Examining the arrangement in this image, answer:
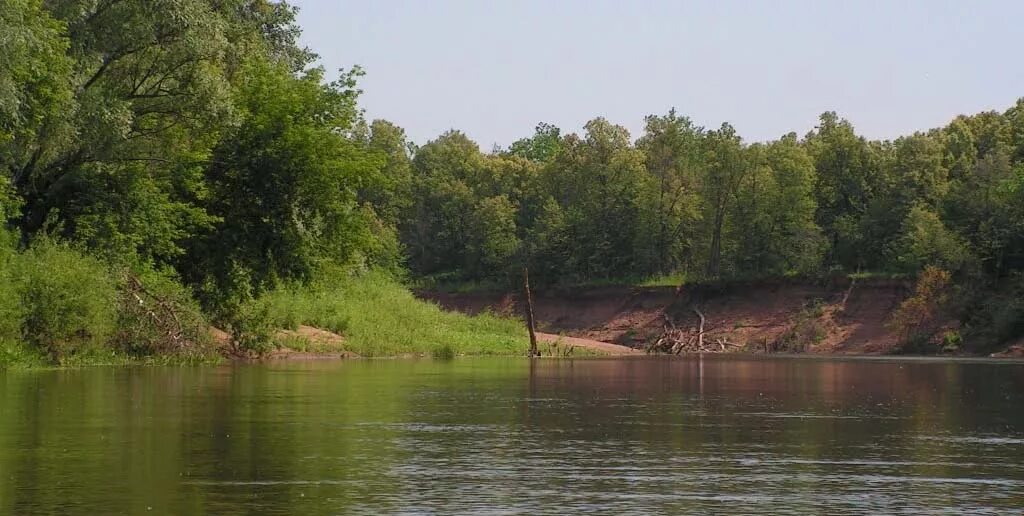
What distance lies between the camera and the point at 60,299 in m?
41.3

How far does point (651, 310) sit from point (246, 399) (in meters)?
86.7

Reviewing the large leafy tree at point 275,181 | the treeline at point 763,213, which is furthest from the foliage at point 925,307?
the large leafy tree at point 275,181

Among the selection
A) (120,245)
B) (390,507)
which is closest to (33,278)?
(120,245)

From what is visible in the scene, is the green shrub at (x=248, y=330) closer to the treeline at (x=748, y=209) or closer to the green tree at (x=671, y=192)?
the treeline at (x=748, y=209)

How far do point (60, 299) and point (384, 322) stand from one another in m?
27.3

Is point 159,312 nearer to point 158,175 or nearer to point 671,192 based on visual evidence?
point 158,175

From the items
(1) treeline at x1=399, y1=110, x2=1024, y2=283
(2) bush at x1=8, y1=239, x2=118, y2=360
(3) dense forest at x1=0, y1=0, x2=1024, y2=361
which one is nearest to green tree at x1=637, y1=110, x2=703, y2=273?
(1) treeline at x1=399, y1=110, x2=1024, y2=283

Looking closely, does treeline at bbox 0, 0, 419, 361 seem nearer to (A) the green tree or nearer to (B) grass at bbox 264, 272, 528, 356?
(B) grass at bbox 264, 272, 528, 356

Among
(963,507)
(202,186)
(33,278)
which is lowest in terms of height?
(963,507)

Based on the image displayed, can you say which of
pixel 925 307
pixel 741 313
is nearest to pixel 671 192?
pixel 741 313

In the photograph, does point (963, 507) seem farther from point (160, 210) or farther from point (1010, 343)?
point (1010, 343)

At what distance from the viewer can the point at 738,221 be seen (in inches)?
4412

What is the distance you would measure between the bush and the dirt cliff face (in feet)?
180

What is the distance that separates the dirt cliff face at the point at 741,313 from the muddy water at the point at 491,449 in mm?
63287
